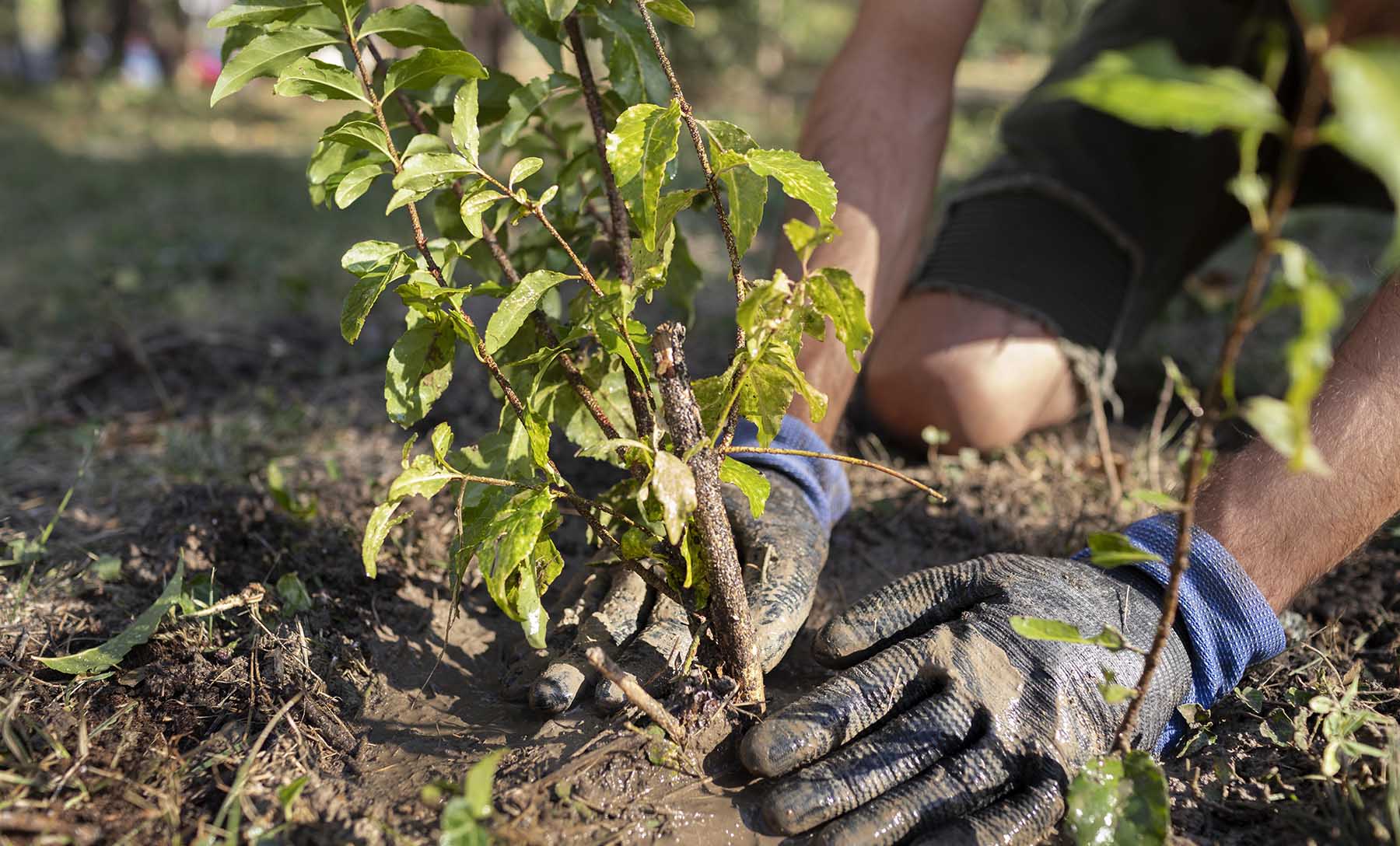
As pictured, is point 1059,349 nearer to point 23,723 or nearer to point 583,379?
point 583,379

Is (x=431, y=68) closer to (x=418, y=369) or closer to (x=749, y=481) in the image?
(x=418, y=369)

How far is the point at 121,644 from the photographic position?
1582 mm

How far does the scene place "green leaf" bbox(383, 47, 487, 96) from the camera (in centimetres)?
135

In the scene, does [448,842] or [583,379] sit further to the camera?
[583,379]

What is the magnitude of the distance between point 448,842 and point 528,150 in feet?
3.88

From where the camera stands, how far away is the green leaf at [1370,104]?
0.70 meters

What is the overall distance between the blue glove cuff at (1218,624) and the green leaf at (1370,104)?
93 centimetres

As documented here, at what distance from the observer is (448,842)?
1138 mm

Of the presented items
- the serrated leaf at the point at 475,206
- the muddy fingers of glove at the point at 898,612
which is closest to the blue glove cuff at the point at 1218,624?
the muddy fingers of glove at the point at 898,612

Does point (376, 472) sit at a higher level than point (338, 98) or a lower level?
lower

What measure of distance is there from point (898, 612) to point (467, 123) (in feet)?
3.33

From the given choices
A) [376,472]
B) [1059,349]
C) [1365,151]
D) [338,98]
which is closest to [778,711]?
[1365,151]

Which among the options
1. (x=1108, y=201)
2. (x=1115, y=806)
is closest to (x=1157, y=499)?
(x=1115, y=806)

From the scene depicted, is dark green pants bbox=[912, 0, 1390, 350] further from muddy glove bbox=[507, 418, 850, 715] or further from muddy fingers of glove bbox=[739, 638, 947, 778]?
muddy fingers of glove bbox=[739, 638, 947, 778]
